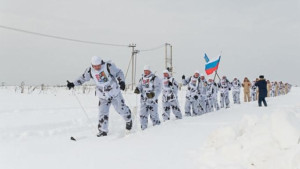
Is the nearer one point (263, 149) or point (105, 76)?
point (263, 149)

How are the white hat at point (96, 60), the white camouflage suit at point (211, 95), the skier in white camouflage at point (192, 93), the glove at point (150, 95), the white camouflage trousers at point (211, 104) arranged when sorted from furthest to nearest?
the white camouflage suit at point (211, 95), the white camouflage trousers at point (211, 104), the skier in white camouflage at point (192, 93), the glove at point (150, 95), the white hat at point (96, 60)

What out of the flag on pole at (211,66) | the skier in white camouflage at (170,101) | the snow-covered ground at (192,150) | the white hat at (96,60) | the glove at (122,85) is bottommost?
the snow-covered ground at (192,150)

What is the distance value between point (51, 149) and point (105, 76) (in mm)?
2092

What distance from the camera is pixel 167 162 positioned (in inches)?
134

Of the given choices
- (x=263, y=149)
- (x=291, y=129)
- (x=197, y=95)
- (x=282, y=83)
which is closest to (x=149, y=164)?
(x=263, y=149)

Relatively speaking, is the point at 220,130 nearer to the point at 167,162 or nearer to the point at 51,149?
the point at 167,162

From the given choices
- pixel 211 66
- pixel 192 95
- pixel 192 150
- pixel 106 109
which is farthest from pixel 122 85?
pixel 211 66

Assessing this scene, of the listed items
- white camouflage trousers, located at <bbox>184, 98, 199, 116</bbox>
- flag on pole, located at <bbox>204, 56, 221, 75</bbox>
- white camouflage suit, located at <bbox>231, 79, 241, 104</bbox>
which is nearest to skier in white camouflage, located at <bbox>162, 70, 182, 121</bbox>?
white camouflage trousers, located at <bbox>184, 98, 199, 116</bbox>

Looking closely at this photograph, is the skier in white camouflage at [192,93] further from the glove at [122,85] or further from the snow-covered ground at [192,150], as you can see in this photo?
the snow-covered ground at [192,150]

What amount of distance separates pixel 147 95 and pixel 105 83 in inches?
82.7

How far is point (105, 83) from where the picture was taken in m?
6.40

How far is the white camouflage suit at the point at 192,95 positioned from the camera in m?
11.8

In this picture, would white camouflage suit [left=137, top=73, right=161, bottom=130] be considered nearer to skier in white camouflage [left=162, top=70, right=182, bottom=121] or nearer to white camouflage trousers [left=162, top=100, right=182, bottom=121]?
white camouflage trousers [left=162, top=100, right=182, bottom=121]

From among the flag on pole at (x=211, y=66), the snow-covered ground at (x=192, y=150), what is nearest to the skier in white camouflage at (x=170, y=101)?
the snow-covered ground at (x=192, y=150)
